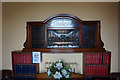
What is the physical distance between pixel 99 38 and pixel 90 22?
44 cm

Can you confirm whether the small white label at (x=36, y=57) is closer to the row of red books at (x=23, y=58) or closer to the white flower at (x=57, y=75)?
the row of red books at (x=23, y=58)

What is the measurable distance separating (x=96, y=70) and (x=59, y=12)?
159cm

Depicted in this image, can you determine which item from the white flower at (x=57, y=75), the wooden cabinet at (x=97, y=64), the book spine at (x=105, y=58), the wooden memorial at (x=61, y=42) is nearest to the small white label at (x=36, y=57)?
the wooden memorial at (x=61, y=42)

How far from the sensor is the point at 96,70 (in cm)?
197

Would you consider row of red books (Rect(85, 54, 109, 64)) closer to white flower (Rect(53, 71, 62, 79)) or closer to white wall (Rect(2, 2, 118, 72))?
white wall (Rect(2, 2, 118, 72))

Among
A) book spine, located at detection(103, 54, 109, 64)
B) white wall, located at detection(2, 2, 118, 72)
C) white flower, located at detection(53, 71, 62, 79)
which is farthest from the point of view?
white wall, located at detection(2, 2, 118, 72)

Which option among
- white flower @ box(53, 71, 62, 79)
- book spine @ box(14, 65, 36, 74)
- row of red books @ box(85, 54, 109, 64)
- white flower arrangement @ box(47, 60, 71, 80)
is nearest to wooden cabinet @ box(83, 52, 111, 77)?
row of red books @ box(85, 54, 109, 64)

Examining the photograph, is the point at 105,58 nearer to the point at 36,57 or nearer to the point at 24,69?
the point at 36,57

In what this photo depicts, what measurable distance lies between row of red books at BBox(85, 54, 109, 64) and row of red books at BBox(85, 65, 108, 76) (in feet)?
0.32

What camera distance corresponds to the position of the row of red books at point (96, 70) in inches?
77.0

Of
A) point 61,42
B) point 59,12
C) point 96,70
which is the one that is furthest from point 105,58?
point 59,12

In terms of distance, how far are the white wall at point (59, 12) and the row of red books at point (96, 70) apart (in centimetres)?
37

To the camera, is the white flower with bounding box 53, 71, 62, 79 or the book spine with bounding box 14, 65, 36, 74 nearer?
the white flower with bounding box 53, 71, 62, 79

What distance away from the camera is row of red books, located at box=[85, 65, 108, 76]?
1955 millimetres
